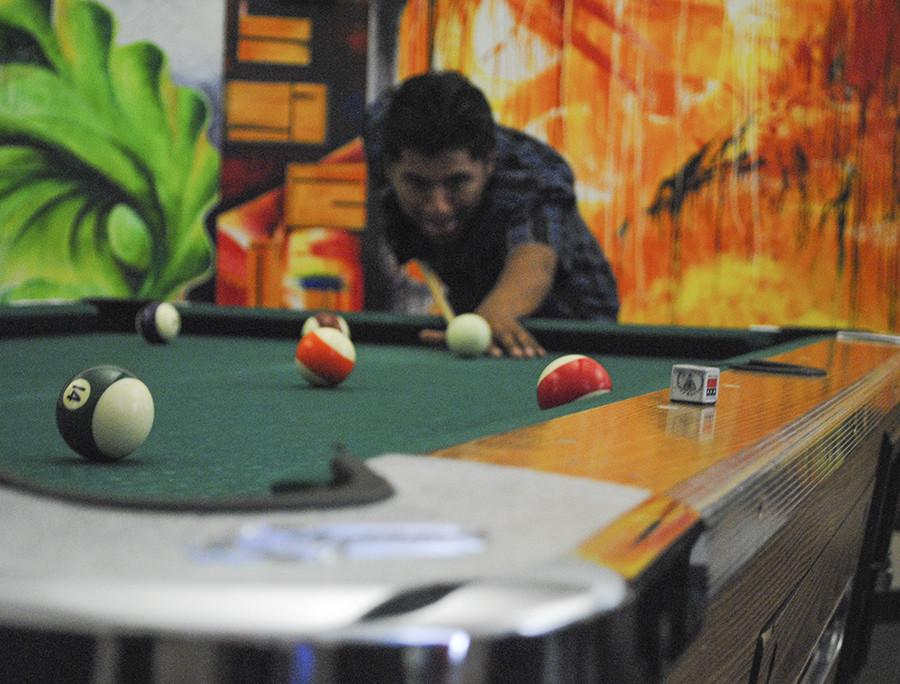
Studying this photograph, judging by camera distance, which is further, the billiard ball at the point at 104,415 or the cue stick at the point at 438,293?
the cue stick at the point at 438,293

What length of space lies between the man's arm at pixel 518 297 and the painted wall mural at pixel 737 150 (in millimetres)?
2484

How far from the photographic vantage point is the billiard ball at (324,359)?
1819 mm

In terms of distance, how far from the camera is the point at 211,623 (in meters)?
0.36

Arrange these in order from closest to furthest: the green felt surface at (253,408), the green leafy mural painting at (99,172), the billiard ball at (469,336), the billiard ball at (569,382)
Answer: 1. the green felt surface at (253,408)
2. the billiard ball at (569,382)
3. the billiard ball at (469,336)
4. the green leafy mural painting at (99,172)

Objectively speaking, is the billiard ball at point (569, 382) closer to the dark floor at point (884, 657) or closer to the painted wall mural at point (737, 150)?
the dark floor at point (884, 657)

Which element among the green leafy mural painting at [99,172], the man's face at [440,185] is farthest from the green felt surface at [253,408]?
the green leafy mural painting at [99,172]

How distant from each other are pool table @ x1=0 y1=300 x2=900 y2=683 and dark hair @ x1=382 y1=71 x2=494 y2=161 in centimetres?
263

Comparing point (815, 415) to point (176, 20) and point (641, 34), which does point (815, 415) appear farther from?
point (176, 20)

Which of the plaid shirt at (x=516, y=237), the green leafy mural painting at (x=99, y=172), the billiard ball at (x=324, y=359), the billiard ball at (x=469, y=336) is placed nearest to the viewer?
the billiard ball at (x=324, y=359)

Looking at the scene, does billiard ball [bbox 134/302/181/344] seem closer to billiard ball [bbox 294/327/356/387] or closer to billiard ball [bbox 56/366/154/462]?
billiard ball [bbox 294/327/356/387]

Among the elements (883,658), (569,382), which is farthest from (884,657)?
(569,382)

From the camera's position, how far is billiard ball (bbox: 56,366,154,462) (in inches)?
39.8

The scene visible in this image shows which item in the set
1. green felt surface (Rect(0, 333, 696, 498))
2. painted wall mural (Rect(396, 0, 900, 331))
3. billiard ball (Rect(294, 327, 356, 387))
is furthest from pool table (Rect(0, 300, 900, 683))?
painted wall mural (Rect(396, 0, 900, 331))

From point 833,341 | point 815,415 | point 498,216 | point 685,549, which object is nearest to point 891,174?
point 498,216
